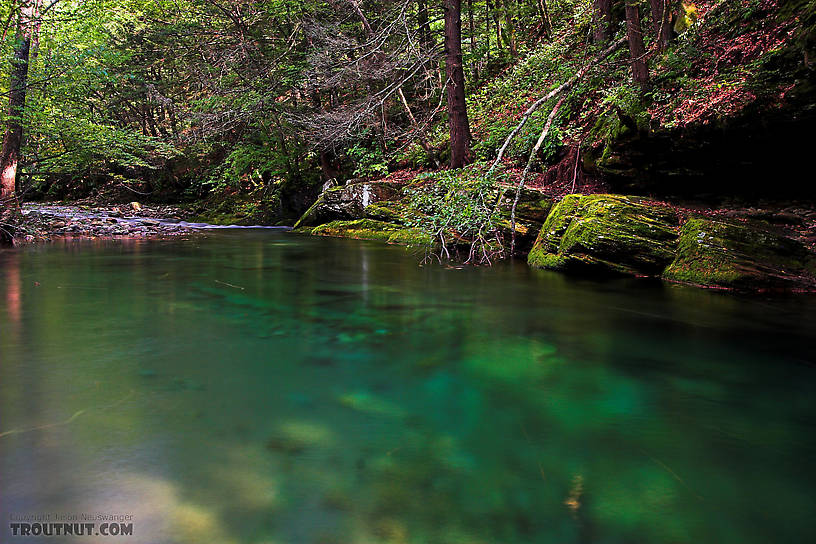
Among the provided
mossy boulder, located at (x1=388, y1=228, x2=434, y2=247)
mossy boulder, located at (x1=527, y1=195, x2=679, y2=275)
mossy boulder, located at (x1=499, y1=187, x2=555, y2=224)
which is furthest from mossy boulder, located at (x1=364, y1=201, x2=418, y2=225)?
mossy boulder, located at (x1=527, y1=195, x2=679, y2=275)

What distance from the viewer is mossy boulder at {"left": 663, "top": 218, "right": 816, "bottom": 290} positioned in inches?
274

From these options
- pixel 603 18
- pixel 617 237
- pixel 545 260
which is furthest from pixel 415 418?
pixel 603 18

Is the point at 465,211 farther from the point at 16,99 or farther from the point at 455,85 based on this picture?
the point at 16,99

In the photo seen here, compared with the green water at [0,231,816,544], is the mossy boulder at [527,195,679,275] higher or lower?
higher

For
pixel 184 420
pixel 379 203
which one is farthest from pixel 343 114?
pixel 184 420

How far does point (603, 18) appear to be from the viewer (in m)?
13.9

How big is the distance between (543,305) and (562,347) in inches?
70.7

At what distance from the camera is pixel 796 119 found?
7.88 meters

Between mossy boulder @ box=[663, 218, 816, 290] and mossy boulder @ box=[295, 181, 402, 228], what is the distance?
998 centimetres

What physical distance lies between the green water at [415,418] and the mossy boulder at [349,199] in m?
10.3

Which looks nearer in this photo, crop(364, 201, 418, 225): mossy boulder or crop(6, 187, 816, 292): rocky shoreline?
crop(6, 187, 816, 292): rocky shoreline

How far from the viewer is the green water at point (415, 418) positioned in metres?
2.28

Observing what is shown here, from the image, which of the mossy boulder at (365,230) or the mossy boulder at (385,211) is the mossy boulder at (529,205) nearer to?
the mossy boulder at (365,230)

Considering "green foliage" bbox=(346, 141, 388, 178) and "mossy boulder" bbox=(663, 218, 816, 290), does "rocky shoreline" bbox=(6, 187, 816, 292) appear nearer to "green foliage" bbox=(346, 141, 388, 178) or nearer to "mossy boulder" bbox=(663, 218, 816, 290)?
"mossy boulder" bbox=(663, 218, 816, 290)
